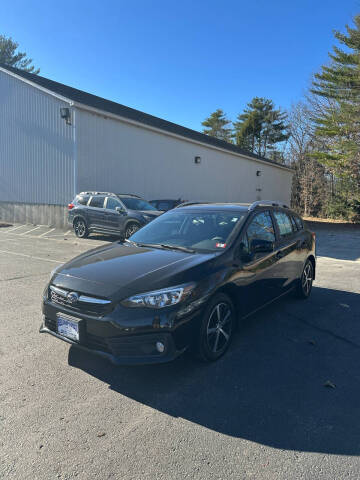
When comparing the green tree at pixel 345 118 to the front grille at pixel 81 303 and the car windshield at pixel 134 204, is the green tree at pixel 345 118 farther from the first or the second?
Answer: the front grille at pixel 81 303

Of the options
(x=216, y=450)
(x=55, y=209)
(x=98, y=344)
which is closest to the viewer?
(x=216, y=450)

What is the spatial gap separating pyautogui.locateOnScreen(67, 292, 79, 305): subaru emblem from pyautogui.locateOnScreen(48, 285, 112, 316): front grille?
2 cm

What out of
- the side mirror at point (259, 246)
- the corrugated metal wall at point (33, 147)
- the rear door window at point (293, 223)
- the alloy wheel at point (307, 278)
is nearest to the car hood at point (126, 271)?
the side mirror at point (259, 246)

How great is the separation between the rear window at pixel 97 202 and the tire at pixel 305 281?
8.69m

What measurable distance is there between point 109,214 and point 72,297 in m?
9.56

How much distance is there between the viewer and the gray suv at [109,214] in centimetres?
1198

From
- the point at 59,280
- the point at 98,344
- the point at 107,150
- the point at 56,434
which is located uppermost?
the point at 107,150

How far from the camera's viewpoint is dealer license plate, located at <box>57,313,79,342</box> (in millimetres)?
3112

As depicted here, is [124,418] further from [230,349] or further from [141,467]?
[230,349]

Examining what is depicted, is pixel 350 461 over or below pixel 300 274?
below

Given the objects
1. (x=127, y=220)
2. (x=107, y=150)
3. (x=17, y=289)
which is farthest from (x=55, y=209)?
(x=17, y=289)

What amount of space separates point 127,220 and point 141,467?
33.3 feet

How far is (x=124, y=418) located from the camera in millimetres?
2617

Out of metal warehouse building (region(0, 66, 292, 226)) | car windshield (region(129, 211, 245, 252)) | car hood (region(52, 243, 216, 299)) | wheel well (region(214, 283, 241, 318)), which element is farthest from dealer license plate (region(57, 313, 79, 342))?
metal warehouse building (region(0, 66, 292, 226))
